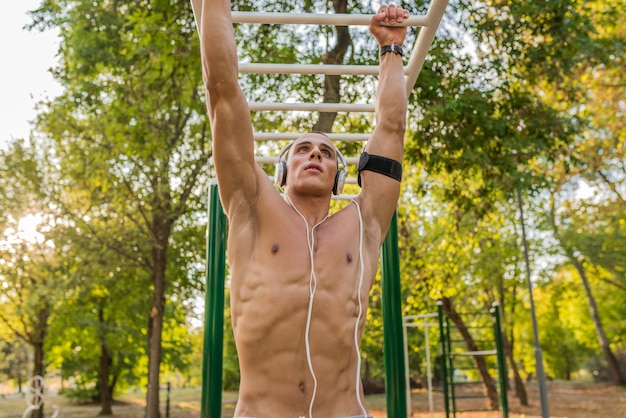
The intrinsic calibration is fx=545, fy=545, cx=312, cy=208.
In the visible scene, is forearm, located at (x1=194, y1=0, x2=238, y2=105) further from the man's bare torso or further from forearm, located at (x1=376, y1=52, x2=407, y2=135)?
forearm, located at (x1=376, y1=52, x2=407, y2=135)

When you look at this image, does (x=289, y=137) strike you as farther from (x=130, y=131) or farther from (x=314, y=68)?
(x=130, y=131)

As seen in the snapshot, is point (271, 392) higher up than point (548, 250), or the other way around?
point (548, 250)

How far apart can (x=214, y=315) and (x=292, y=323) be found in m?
1.72

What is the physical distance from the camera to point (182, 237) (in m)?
13.2

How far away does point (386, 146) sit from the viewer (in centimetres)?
194

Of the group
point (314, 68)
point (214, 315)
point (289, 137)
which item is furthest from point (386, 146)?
point (214, 315)

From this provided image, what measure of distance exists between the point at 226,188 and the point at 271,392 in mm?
630

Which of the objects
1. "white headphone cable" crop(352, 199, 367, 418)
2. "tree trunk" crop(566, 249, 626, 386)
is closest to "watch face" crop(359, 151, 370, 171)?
"white headphone cable" crop(352, 199, 367, 418)

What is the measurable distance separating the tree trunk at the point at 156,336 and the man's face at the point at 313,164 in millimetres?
10383

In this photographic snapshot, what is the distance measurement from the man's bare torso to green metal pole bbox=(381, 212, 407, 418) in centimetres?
146

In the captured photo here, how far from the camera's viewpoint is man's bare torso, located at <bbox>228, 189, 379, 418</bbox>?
159 cm

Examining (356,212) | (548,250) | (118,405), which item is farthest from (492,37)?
(118,405)

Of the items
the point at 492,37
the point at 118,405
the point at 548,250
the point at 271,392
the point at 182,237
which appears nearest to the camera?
the point at 271,392

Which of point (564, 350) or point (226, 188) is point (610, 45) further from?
point (564, 350)
